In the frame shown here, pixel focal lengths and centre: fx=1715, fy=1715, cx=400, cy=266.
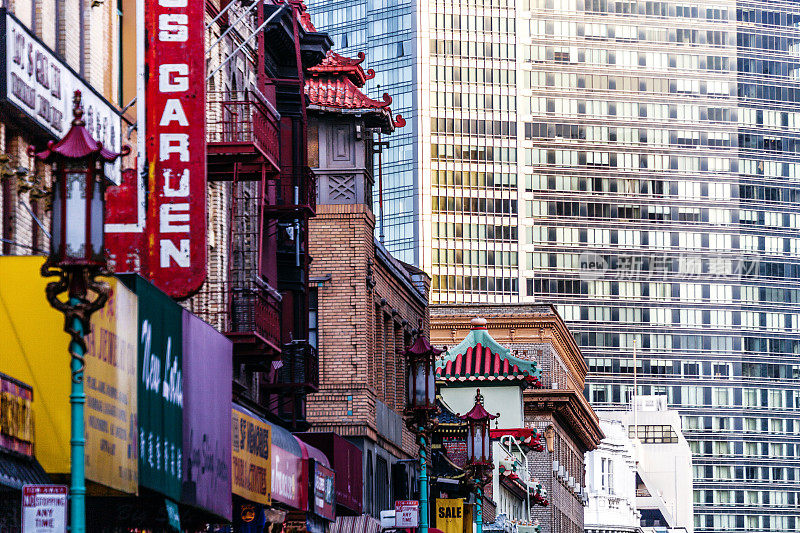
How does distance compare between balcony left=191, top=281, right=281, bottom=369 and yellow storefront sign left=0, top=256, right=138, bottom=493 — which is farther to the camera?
balcony left=191, top=281, right=281, bottom=369

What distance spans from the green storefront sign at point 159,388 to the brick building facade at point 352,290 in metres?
21.1

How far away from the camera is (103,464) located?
2019 centimetres

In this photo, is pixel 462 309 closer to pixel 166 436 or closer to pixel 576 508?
pixel 576 508

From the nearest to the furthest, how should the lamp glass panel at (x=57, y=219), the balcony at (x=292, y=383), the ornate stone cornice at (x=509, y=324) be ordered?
the lamp glass panel at (x=57, y=219), the balcony at (x=292, y=383), the ornate stone cornice at (x=509, y=324)

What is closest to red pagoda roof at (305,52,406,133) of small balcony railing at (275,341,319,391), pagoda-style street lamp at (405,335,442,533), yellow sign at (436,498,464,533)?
small balcony railing at (275,341,319,391)

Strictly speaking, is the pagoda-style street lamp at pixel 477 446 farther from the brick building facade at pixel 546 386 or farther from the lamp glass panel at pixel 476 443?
the brick building facade at pixel 546 386

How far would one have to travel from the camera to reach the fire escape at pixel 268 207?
32344 millimetres

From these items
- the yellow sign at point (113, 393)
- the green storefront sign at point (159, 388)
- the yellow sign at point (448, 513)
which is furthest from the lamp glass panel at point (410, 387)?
the yellow sign at point (448, 513)

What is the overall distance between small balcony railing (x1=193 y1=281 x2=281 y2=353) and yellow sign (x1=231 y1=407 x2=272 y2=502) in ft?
6.23

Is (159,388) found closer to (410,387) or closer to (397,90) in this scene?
(410,387)

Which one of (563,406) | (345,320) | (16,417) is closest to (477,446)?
(345,320)

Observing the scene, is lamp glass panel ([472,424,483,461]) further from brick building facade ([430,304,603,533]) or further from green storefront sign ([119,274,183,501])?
brick building facade ([430,304,603,533])

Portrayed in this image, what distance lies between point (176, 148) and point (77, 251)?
35.8ft

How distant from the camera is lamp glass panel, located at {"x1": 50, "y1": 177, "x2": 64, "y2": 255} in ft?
51.8
